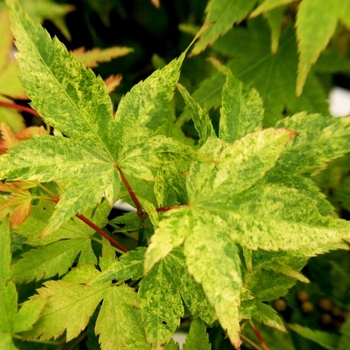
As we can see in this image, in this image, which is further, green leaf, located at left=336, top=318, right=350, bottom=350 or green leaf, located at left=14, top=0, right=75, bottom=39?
green leaf, located at left=14, top=0, right=75, bottom=39

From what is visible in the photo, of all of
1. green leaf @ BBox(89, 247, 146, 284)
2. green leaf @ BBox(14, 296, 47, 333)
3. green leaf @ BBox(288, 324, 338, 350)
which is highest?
green leaf @ BBox(288, 324, 338, 350)

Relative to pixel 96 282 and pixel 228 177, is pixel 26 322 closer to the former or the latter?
pixel 96 282

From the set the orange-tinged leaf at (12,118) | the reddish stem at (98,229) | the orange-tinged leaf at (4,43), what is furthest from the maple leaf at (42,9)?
the reddish stem at (98,229)

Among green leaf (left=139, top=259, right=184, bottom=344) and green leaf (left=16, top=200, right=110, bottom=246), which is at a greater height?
green leaf (left=16, top=200, right=110, bottom=246)

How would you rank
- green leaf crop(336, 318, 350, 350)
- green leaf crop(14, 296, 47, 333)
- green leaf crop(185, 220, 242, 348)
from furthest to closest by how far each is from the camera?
1. green leaf crop(336, 318, 350, 350)
2. green leaf crop(14, 296, 47, 333)
3. green leaf crop(185, 220, 242, 348)

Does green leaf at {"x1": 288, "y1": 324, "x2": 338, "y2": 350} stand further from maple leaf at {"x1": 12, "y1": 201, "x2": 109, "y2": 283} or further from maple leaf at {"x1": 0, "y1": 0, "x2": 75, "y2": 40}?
maple leaf at {"x1": 0, "y1": 0, "x2": 75, "y2": 40}

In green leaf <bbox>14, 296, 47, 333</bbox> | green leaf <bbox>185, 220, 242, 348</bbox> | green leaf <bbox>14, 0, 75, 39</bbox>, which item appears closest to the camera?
green leaf <bbox>185, 220, 242, 348</bbox>

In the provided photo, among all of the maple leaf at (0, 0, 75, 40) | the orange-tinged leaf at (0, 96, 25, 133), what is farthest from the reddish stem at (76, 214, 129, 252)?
the maple leaf at (0, 0, 75, 40)

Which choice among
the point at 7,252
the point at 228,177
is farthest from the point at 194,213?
the point at 7,252
